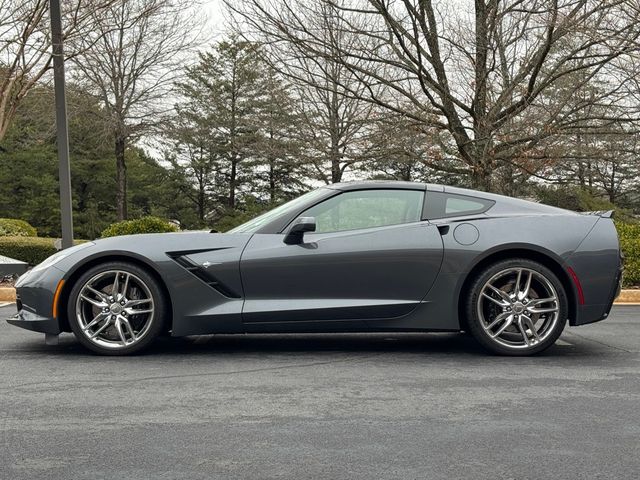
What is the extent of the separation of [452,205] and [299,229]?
4.07 feet

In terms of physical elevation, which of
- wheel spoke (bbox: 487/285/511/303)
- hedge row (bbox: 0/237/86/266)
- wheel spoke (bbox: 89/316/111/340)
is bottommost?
wheel spoke (bbox: 89/316/111/340)

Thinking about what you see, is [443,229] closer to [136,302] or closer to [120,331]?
[136,302]

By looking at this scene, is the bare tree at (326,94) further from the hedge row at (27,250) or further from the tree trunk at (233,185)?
the tree trunk at (233,185)

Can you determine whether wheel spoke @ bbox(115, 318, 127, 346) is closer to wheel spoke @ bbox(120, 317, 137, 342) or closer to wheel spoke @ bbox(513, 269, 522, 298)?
wheel spoke @ bbox(120, 317, 137, 342)

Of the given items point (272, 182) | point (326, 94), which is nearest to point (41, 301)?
point (326, 94)

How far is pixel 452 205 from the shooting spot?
5.94 metres

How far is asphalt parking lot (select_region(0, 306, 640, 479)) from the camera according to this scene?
3.22 metres

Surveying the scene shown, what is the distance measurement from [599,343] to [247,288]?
3.13 meters

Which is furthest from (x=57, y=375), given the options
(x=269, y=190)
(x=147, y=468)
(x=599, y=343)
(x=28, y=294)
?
(x=269, y=190)

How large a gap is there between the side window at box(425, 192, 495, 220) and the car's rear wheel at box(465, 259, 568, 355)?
1.60 feet

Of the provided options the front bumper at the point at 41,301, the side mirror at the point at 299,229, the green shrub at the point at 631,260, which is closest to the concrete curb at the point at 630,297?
the green shrub at the point at 631,260

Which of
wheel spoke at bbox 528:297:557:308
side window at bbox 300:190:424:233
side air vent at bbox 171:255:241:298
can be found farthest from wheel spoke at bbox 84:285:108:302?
wheel spoke at bbox 528:297:557:308

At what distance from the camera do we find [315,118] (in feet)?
85.7

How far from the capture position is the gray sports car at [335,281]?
221 inches
